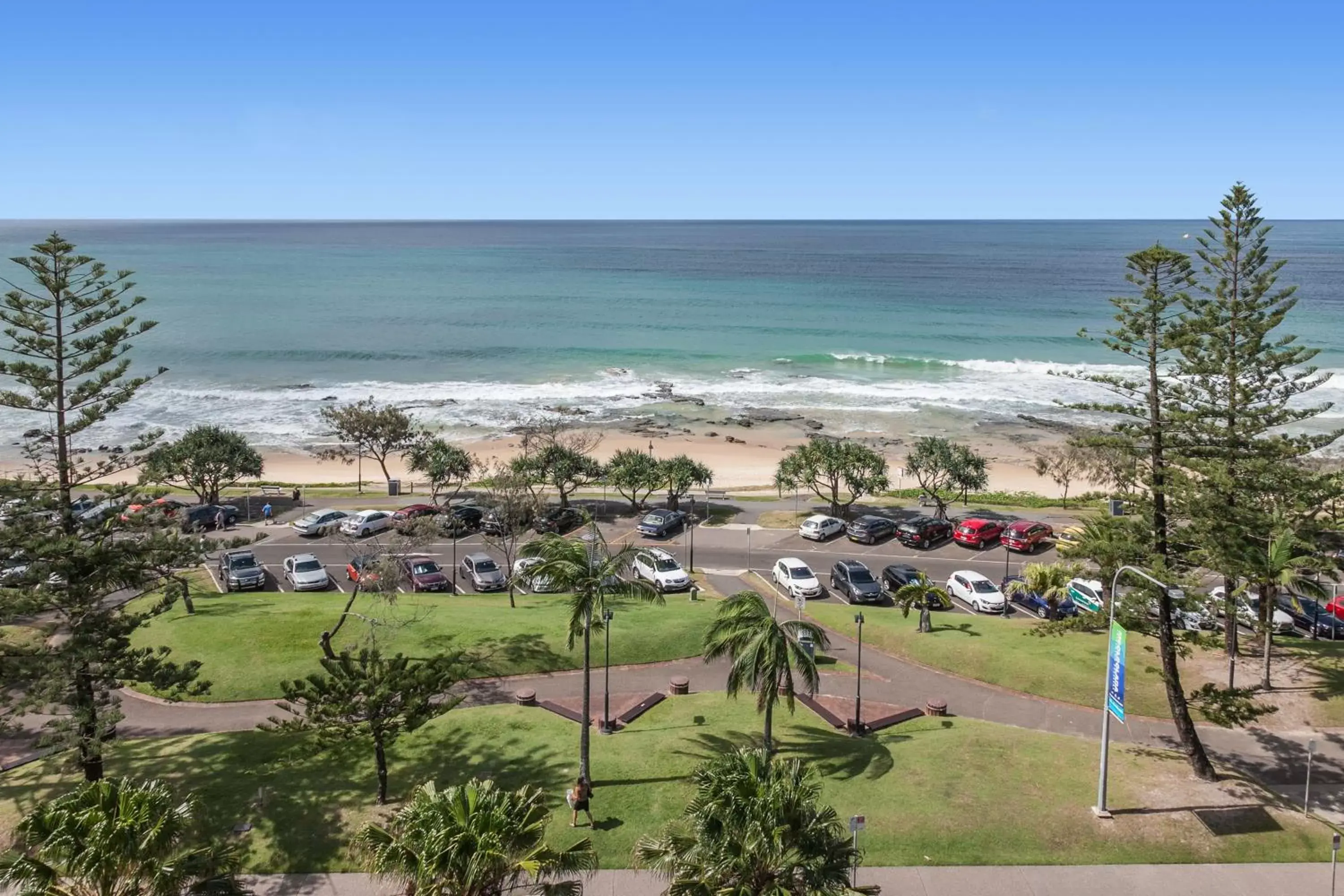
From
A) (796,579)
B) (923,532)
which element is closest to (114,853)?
(796,579)

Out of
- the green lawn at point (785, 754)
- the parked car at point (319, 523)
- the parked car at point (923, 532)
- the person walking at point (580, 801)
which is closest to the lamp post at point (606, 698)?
the green lawn at point (785, 754)

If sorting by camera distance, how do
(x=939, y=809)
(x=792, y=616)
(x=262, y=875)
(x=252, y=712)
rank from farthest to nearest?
(x=792, y=616), (x=252, y=712), (x=939, y=809), (x=262, y=875)

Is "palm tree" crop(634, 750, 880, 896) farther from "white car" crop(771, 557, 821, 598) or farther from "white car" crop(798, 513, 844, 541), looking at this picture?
"white car" crop(798, 513, 844, 541)

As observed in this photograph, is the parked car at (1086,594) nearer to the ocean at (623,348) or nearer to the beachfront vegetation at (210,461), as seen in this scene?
the ocean at (623,348)

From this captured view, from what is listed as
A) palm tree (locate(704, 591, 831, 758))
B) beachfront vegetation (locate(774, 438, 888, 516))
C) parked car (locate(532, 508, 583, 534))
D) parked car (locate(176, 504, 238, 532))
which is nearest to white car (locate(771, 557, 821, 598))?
beachfront vegetation (locate(774, 438, 888, 516))

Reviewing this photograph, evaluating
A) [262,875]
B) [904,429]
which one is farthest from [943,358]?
[262,875]

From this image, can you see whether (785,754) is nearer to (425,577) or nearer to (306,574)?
(425,577)

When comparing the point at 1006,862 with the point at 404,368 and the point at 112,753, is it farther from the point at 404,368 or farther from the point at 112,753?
the point at 404,368
